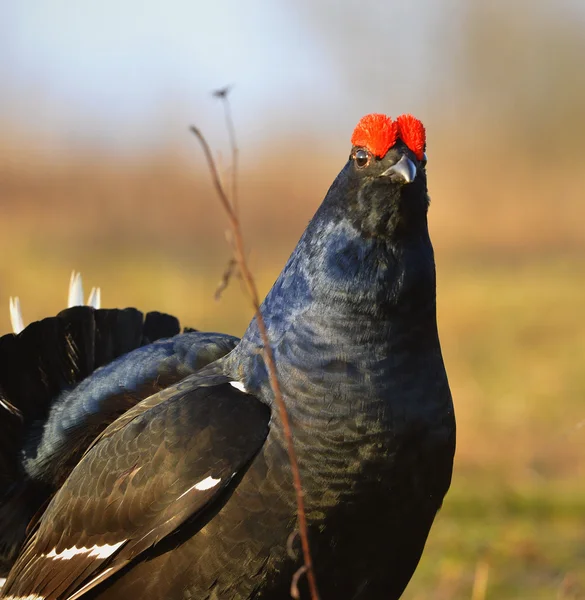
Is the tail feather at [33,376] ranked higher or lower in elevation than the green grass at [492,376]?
higher

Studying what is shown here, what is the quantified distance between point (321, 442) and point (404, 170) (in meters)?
0.75

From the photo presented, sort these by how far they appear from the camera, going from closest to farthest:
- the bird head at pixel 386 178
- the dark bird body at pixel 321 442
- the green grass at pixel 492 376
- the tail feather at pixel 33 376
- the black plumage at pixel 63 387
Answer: the dark bird body at pixel 321 442
the bird head at pixel 386 178
the black plumage at pixel 63 387
the tail feather at pixel 33 376
the green grass at pixel 492 376

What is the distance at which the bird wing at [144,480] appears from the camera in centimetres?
277

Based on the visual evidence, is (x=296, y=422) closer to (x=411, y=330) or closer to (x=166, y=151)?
(x=411, y=330)

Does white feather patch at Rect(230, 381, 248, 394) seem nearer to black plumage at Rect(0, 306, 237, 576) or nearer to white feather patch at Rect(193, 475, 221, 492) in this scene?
white feather patch at Rect(193, 475, 221, 492)

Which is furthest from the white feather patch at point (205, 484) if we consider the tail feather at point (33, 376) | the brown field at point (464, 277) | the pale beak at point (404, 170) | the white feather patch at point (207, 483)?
the brown field at point (464, 277)

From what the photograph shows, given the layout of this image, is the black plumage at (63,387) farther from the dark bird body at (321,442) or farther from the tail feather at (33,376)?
the dark bird body at (321,442)

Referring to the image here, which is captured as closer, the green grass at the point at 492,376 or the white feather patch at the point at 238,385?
the white feather patch at the point at 238,385

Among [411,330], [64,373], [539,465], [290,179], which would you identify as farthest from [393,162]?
[290,179]

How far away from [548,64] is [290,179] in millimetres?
7362

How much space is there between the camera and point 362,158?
114 inches

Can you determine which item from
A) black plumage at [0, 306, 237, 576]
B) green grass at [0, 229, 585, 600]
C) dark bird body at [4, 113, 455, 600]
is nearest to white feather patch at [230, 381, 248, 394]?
dark bird body at [4, 113, 455, 600]

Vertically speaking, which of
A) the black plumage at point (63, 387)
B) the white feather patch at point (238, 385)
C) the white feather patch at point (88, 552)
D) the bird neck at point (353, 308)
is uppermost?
the bird neck at point (353, 308)

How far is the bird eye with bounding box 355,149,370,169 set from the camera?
2.89 m
